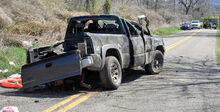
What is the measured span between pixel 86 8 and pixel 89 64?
21.9 m

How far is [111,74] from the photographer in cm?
681

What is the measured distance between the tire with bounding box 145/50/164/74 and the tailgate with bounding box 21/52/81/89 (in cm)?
367


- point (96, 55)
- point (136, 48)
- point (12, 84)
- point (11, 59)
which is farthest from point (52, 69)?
point (11, 59)

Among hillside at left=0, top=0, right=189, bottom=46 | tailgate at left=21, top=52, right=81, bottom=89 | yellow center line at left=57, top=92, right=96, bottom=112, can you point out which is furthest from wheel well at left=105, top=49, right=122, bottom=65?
hillside at left=0, top=0, right=189, bottom=46

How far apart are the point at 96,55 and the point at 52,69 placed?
Answer: 1.00 m

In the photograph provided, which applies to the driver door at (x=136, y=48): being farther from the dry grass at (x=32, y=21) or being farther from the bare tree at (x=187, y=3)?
the bare tree at (x=187, y=3)

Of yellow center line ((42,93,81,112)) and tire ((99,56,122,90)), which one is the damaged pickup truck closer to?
tire ((99,56,122,90))

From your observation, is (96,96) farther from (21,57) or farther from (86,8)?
(86,8)

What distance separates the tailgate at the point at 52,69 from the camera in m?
6.03

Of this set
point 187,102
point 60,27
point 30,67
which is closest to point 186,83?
point 187,102

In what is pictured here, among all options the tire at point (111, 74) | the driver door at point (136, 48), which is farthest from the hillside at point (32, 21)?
the tire at point (111, 74)

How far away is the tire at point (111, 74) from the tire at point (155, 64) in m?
2.25

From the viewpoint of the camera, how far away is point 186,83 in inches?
311

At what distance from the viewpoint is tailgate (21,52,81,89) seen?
237 inches
